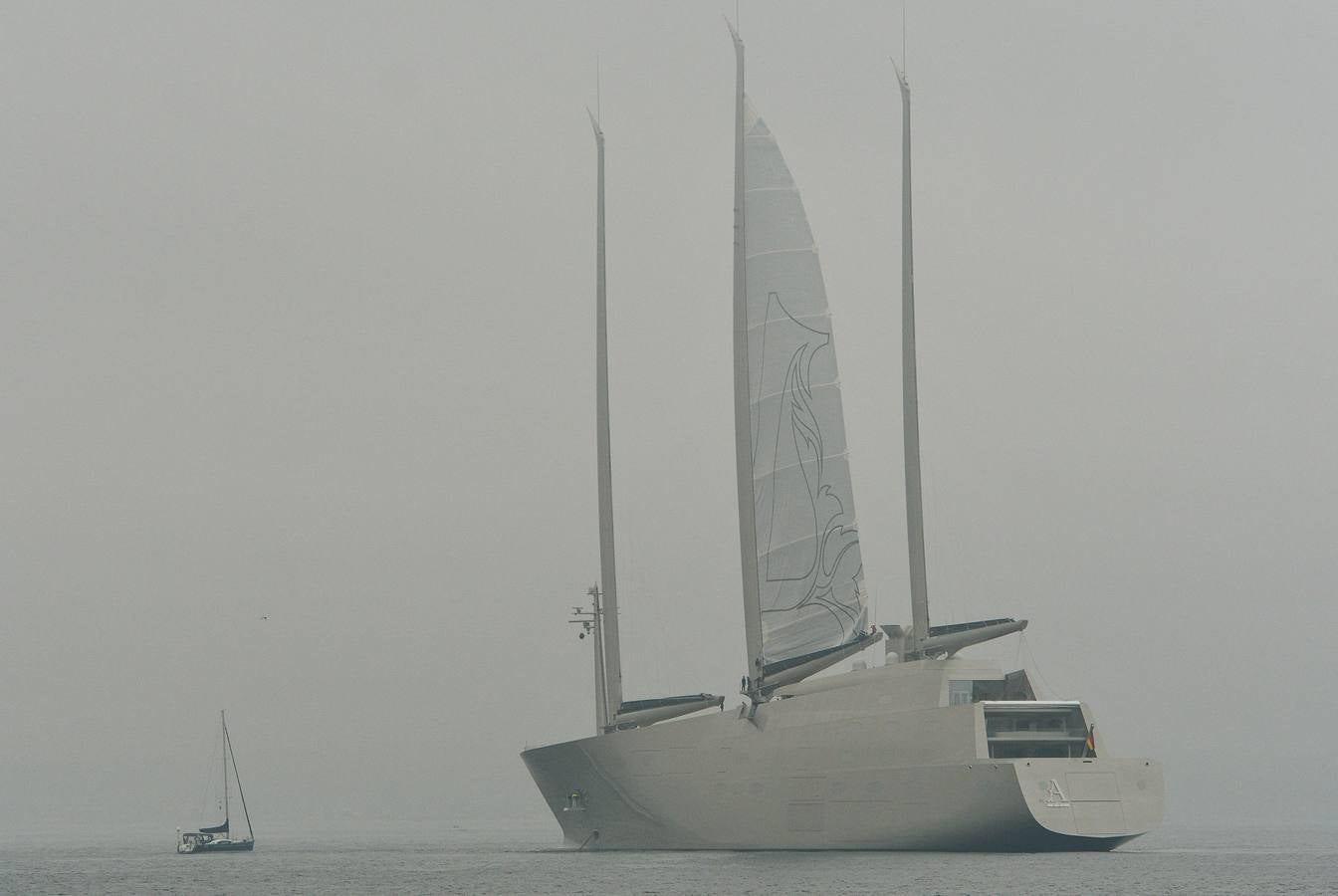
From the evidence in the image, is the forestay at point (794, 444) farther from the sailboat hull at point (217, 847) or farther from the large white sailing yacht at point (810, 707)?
the sailboat hull at point (217, 847)

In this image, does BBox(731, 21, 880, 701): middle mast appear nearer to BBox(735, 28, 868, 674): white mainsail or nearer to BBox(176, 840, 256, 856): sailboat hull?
BBox(735, 28, 868, 674): white mainsail

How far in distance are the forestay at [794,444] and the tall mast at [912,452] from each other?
321 cm

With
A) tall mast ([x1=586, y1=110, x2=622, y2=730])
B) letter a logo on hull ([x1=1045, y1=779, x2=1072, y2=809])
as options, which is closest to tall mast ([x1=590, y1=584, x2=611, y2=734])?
tall mast ([x1=586, y1=110, x2=622, y2=730])

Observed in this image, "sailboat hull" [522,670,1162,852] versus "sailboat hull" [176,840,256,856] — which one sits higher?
"sailboat hull" [522,670,1162,852]

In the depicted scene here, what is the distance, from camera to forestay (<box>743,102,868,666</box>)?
50375mm

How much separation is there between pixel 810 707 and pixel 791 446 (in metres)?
8.19

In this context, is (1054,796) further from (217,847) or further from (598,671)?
(217,847)

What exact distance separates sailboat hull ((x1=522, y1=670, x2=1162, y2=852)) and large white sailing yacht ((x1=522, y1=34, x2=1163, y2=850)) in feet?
0.17

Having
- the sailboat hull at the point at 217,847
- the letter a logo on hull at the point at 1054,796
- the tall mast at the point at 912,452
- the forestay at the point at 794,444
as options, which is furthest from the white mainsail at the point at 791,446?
the sailboat hull at the point at 217,847

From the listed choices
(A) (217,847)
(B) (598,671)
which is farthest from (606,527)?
(A) (217,847)

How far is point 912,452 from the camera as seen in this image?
1898 inches

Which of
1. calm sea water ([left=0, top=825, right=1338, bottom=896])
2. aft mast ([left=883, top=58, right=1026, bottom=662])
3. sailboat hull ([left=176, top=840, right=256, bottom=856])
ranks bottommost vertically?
sailboat hull ([left=176, top=840, right=256, bottom=856])

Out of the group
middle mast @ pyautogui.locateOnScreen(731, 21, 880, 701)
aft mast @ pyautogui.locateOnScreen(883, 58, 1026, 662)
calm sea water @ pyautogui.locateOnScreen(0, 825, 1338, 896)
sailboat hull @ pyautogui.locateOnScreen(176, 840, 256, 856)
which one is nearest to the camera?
calm sea water @ pyautogui.locateOnScreen(0, 825, 1338, 896)

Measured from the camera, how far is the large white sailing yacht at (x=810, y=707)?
42188 millimetres
